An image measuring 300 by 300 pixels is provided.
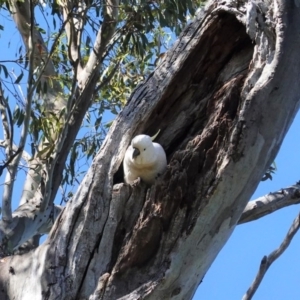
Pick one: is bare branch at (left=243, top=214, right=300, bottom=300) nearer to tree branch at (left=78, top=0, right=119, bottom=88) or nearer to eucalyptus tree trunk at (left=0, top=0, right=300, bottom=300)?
eucalyptus tree trunk at (left=0, top=0, right=300, bottom=300)

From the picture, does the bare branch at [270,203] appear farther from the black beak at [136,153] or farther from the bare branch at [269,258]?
the black beak at [136,153]

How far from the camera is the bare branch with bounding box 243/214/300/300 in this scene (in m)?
2.95

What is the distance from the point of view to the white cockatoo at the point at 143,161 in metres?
2.54

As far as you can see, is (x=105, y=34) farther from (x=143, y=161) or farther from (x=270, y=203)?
(x=143, y=161)

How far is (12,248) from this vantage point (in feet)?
11.6

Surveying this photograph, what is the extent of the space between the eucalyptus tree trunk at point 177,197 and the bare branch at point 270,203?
83 centimetres

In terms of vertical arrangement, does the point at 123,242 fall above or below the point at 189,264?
above

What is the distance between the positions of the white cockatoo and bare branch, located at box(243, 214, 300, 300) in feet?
2.27

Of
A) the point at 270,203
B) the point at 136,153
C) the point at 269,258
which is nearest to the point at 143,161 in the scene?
the point at 136,153

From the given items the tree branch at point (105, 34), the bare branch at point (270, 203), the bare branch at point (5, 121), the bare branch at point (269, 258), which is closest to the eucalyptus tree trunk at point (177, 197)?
the bare branch at point (269, 258)

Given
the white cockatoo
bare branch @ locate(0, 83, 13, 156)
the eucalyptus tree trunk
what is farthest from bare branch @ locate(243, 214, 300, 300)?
bare branch @ locate(0, 83, 13, 156)

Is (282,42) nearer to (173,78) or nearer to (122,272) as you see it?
(173,78)

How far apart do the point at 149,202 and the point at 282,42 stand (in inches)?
29.1

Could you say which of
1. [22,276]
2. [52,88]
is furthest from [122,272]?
[52,88]
